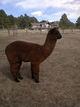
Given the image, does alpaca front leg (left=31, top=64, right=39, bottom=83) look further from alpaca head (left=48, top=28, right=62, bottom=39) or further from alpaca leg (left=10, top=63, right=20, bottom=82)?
alpaca head (left=48, top=28, right=62, bottom=39)

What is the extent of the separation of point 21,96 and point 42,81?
97 centimetres

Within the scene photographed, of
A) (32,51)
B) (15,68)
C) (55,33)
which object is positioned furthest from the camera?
(15,68)

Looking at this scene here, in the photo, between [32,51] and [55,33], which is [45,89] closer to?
[32,51]

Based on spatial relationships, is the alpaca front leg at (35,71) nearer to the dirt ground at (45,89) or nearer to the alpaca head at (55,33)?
the dirt ground at (45,89)

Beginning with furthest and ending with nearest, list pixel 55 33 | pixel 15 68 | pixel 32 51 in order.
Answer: pixel 15 68 → pixel 32 51 → pixel 55 33

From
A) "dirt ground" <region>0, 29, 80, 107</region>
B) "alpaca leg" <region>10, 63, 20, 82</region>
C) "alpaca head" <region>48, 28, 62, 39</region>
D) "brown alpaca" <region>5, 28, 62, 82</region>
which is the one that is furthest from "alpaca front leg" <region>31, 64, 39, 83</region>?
"alpaca head" <region>48, 28, 62, 39</region>

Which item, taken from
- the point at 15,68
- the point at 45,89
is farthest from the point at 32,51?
the point at 45,89

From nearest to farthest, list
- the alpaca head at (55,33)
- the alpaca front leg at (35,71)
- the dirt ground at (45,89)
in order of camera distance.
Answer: the dirt ground at (45,89) < the alpaca head at (55,33) < the alpaca front leg at (35,71)

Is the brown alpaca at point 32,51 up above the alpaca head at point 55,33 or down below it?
below

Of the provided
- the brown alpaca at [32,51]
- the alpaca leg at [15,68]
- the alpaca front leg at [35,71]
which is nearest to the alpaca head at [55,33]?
the brown alpaca at [32,51]

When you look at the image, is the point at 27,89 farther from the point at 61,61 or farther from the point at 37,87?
the point at 61,61

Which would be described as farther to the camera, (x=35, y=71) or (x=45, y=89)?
(x=35, y=71)

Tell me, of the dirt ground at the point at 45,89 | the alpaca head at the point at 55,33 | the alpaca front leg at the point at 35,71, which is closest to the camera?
the dirt ground at the point at 45,89

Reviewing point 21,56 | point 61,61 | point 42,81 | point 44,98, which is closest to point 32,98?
point 44,98
